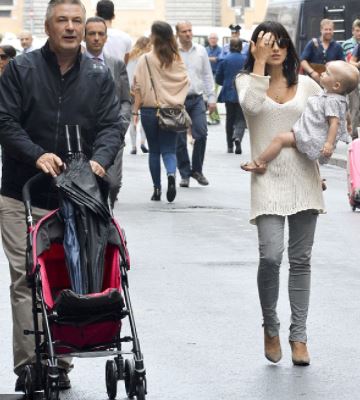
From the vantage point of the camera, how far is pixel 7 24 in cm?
8300

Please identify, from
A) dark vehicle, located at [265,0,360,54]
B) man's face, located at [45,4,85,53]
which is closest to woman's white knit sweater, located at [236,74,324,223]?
man's face, located at [45,4,85,53]

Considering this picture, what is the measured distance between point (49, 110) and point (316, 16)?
974 inches

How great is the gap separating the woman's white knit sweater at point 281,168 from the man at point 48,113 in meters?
1.03

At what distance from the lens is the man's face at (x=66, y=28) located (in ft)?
23.4

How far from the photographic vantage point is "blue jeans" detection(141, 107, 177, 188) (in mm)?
16453

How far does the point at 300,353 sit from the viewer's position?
8.16 meters

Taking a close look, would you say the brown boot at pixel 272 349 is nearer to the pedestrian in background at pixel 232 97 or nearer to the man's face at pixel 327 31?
the pedestrian in background at pixel 232 97

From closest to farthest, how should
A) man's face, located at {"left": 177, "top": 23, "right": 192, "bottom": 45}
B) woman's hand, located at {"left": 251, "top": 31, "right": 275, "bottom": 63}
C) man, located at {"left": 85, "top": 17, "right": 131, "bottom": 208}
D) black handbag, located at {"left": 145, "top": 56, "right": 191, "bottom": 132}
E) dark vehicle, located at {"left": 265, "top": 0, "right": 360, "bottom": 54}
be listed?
1. woman's hand, located at {"left": 251, "top": 31, "right": 275, "bottom": 63}
2. man, located at {"left": 85, "top": 17, "right": 131, "bottom": 208}
3. black handbag, located at {"left": 145, "top": 56, "right": 191, "bottom": 132}
4. man's face, located at {"left": 177, "top": 23, "right": 192, "bottom": 45}
5. dark vehicle, located at {"left": 265, "top": 0, "right": 360, "bottom": 54}

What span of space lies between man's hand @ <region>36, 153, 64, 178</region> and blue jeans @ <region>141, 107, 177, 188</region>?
9.48 metres

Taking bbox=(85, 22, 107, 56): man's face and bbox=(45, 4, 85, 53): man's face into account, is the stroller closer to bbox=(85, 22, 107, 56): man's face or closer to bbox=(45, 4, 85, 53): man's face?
bbox=(45, 4, 85, 53): man's face

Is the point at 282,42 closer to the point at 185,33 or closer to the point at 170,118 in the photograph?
the point at 170,118

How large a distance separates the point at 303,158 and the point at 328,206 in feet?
28.8

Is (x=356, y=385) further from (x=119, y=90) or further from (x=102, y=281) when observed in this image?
(x=119, y=90)

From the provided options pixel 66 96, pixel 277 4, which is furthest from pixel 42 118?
pixel 277 4
